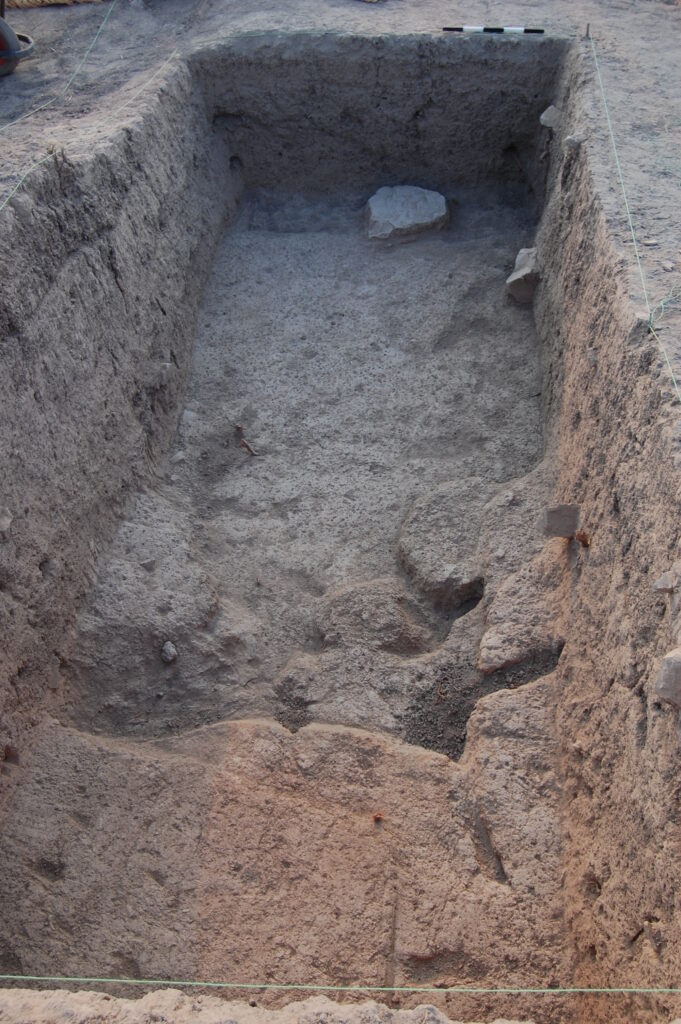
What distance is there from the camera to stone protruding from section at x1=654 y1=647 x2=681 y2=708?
5.22 feet

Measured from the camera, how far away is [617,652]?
2029 mm

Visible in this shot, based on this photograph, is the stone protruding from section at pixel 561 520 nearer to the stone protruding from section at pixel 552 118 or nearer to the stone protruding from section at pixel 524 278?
the stone protruding from section at pixel 524 278

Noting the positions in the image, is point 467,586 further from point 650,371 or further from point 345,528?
point 650,371

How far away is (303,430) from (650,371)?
1.65 meters

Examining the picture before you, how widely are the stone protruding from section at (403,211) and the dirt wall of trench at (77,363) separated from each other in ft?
3.55

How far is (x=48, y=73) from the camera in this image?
4109 mm

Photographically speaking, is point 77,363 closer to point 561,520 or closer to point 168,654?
point 168,654

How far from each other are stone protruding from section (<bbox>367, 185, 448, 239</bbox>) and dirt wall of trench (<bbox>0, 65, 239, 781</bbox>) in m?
1.08

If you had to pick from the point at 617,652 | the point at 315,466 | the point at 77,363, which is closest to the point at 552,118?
the point at 315,466

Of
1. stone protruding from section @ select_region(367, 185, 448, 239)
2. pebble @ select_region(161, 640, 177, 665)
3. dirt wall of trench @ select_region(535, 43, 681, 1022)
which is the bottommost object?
pebble @ select_region(161, 640, 177, 665)

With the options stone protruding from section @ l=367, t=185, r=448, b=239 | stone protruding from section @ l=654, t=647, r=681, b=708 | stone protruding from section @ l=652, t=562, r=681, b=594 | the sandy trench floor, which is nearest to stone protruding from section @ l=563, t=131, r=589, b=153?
the sandy trench floor

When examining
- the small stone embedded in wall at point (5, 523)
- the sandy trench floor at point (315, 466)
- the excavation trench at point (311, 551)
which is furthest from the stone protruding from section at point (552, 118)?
the small stone embedded in wall at point (5, 523)

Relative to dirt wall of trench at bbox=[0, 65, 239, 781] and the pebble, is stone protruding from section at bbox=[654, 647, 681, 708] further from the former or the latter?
dirt wall of trench at bbox=[0, 65, 239, 781]

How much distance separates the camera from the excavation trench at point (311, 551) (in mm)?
2049
